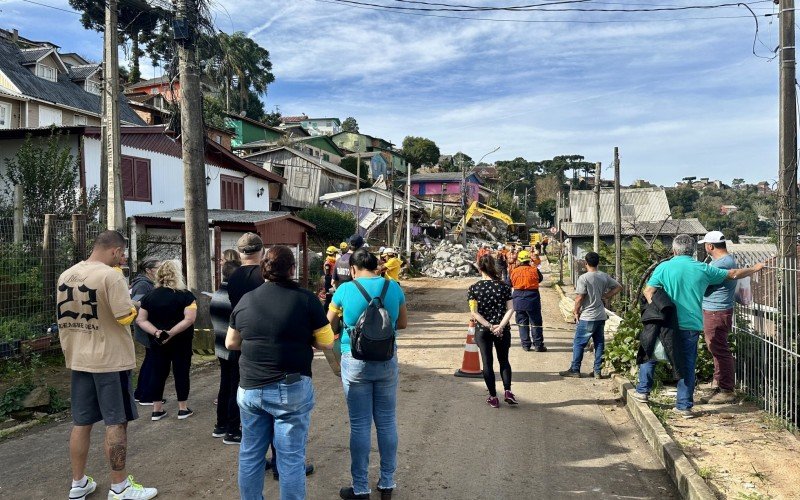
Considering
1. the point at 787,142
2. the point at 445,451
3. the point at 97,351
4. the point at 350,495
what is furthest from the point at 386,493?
the point at 787,142

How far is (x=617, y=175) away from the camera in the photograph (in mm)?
17750

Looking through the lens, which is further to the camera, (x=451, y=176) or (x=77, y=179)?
(x=451, y=176)

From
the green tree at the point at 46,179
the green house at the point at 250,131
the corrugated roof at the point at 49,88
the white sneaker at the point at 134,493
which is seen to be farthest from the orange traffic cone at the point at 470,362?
the green house at the point at 250,131

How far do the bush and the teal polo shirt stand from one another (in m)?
24.6

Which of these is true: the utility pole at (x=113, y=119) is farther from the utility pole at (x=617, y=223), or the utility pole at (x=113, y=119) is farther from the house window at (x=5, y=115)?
the house window at (x=5, y=115)

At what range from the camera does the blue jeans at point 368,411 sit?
415cm

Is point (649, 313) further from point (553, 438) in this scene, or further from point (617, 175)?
point (617, 175)

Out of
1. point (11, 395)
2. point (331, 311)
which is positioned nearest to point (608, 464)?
point (331, 311)

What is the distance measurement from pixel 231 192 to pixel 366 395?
18243 millimetres

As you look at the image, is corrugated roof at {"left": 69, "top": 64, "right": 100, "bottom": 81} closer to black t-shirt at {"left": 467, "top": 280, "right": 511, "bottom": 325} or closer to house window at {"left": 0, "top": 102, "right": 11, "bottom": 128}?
house window at {"left": 0, "top": 102, "right": 11, "bottom": 128}

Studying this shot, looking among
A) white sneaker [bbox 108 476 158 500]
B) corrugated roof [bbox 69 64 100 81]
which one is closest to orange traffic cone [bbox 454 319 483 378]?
white sneaker [bbox 108 476 158 500]

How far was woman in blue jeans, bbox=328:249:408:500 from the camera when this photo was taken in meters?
4.15

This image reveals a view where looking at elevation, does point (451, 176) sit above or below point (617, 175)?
above

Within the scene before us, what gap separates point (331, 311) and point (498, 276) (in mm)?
2795
